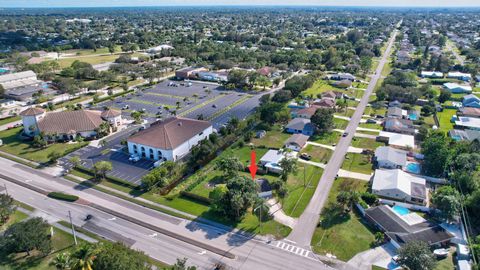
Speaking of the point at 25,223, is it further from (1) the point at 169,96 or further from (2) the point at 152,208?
(1) the point at 169,96

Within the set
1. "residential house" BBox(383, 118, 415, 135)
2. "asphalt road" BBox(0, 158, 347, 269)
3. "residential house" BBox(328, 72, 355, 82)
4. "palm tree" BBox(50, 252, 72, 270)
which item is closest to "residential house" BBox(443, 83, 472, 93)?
"residential house" BBox(328, 72, 355, 82)

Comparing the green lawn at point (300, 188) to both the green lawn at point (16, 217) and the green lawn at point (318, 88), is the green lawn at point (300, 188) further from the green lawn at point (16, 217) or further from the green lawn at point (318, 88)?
the green lawn at point (318, 88)

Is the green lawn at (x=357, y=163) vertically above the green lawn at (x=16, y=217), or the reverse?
the green lawn at (x=16, y=217)

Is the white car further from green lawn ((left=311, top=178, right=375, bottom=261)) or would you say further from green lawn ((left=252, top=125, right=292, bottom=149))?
green lawn ((left=311, top=178, right=375, bottom=261))

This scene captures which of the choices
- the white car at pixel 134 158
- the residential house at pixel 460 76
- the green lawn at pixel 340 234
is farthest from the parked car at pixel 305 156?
the residential house at pixel 460 76

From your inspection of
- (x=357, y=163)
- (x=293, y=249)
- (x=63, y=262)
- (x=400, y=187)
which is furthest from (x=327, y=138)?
(x=63, y=262)

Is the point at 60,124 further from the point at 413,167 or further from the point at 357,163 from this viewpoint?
the point at 413,167

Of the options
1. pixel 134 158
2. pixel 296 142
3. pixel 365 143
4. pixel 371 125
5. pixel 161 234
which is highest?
pixel 296 142
